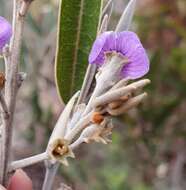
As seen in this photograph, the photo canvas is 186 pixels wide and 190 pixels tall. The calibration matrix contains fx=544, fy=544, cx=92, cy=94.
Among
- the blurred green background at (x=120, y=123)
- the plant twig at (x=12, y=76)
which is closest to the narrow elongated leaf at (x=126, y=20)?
the plant twig at (x=12, y=76)

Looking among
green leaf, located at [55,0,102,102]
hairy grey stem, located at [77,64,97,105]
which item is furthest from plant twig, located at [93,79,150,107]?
green leaf, located at [55,0,102,102]

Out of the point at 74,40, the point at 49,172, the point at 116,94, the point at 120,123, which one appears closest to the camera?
the point at 116,94

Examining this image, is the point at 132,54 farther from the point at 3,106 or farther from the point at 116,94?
the point at 3,106

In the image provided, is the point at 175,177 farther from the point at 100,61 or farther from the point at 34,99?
the point at 100,61

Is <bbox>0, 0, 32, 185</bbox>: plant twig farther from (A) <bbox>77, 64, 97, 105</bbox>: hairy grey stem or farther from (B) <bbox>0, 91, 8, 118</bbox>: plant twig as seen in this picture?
(A) <bbox>77, 64, 97, 105</bbox>: hairy grey stem

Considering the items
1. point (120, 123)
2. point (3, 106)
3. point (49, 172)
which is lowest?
point (120, 123)

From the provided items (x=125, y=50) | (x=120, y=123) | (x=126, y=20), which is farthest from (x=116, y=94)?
(x=120, y=123)

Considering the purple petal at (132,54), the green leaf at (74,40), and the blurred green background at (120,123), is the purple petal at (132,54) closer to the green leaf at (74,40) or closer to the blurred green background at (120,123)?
the green leaf at (74,40)
